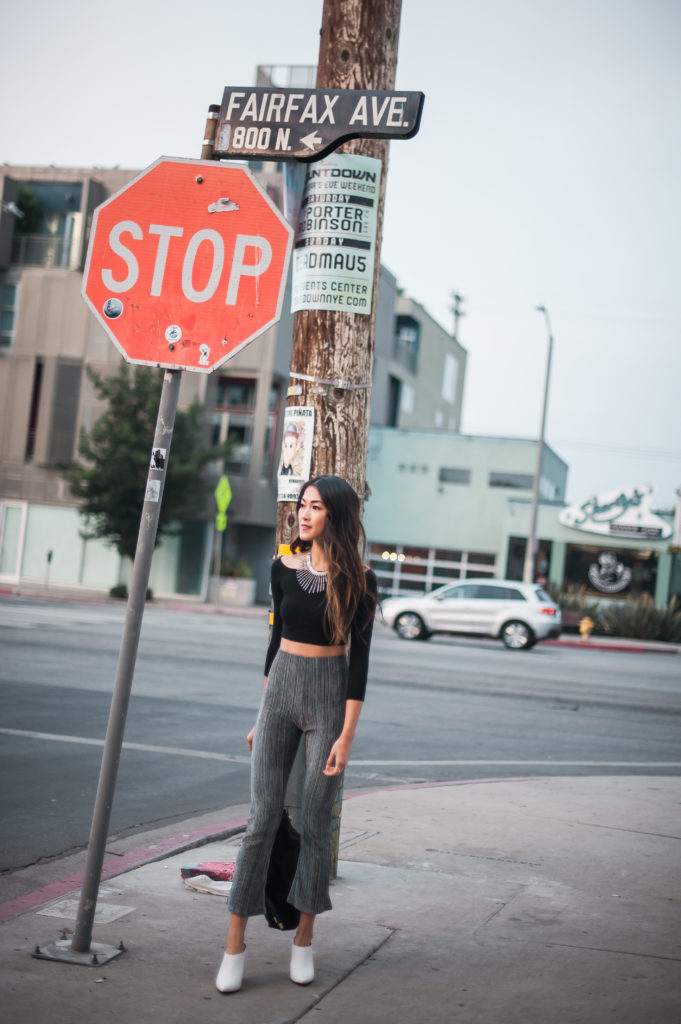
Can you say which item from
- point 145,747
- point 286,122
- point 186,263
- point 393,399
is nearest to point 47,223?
point 393,399

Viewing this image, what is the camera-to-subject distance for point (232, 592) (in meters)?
34.5

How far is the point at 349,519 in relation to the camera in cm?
402

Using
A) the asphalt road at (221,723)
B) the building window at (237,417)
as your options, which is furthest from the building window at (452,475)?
the asphalt road at (221,723)

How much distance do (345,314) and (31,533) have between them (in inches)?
1327

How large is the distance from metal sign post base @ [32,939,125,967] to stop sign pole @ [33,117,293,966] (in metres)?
0.01

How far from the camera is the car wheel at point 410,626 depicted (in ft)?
82.2

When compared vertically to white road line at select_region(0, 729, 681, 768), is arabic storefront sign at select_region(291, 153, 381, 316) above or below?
above

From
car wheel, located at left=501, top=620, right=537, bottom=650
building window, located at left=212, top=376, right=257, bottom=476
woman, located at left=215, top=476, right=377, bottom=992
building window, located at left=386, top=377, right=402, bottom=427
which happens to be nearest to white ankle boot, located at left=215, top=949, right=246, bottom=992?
woman, located at left=215, top=476, right=377, bottom=992

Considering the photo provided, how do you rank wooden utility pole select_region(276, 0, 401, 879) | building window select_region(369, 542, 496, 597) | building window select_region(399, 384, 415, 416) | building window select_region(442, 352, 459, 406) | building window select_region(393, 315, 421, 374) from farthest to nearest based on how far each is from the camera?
building window select_region(442, 352, 459, 406)
building window select_region(399, 384, 415, 416)
building window select_region(393, 315, 421, 374)
building window select_region(369, 542, 496, 597)
wooden utility pole select_region(276, 0, 401, 879)

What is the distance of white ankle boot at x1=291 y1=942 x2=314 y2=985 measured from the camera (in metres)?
3.86

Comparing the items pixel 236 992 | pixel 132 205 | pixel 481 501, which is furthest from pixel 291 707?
pixel 481 501

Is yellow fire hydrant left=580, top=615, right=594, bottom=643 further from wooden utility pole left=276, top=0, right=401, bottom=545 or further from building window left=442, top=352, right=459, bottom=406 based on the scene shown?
building window left=442, top=352, right=459, bottom=406

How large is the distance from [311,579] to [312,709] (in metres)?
0.48

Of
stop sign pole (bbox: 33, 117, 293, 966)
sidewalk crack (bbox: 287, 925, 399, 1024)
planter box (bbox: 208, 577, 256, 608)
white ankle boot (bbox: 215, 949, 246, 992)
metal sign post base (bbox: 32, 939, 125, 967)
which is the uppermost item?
stop sign pole (bbox: 33, 117, 293, 966)
